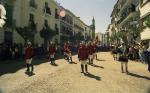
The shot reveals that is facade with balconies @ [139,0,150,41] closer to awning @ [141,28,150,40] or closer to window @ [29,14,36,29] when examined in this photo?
awning @ [141,28,150,40]

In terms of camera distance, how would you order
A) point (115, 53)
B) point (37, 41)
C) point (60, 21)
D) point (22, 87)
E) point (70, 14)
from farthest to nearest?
1. point (70, 14)
2. point (60, 21)
3. point (37, 41)
4. point (115, 53)
5. point (22, 87)

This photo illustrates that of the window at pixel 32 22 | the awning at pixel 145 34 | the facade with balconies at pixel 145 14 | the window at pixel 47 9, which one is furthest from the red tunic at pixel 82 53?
the window at pixel 47 9

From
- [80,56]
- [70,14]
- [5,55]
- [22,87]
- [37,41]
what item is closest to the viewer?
[22,87]

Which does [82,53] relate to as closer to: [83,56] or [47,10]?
[83,56]

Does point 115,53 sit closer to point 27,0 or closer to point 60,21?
point 27,0

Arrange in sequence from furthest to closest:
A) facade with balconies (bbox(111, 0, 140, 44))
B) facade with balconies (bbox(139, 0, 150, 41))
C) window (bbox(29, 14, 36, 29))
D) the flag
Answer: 1. the flag
2. window (bbox(29, 14, 36, 29))
3. facade with balconies (bbox(111, 0, 140, 44))
4. facade with balconies (bbox(139, 0, 150, 41))

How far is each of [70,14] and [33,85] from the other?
208 ft

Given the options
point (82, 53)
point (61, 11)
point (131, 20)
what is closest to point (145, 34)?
point (131, 20)

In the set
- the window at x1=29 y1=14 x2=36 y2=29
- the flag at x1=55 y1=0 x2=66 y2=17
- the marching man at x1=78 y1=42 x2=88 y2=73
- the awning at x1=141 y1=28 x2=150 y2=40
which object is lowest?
the marching man at x1=78 y1=42 x2=88 y2=73

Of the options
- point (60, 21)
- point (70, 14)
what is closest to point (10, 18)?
point (60, 21)

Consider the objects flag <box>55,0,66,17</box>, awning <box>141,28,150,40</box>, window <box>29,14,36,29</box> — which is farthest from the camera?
flag <box>55,0,66,17</box>

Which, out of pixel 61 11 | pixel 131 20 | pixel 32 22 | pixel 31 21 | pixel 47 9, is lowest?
pixel 32 22

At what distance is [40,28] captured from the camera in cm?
4344

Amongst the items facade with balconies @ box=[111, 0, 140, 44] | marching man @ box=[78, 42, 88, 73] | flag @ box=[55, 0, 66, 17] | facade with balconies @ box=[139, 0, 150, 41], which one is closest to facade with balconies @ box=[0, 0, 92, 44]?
flag @ box=[55, 0, 66, 17]
